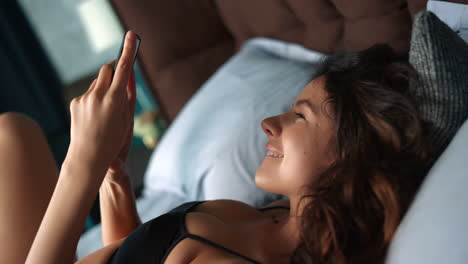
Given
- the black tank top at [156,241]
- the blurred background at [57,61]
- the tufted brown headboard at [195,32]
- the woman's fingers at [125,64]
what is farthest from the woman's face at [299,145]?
the blurred background at [57,61]

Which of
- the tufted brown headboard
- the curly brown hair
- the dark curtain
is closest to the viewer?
the curly brown hair

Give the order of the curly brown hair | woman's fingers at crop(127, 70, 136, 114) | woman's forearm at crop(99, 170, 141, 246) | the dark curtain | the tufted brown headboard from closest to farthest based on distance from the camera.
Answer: the curly brown hair < woman's fingers at crop(127, 70, 136, 114) < woman's forearm at crop(99, 170, 141, 246) < the tufted brown headboard < the dark curtain

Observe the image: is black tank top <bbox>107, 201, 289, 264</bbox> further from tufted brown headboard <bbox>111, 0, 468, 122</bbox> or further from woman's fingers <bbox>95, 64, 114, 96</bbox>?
tufted brown headboard <bbox>111, 0, 468, 122</bbox>

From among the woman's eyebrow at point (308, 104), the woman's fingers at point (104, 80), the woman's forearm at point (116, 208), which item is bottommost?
the woman's forearm at point (116, 208)

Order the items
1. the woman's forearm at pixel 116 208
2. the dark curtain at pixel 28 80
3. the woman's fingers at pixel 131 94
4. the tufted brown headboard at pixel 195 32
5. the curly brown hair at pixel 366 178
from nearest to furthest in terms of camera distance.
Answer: the curly brown hair at pixel 366 178, the woman's fingers at pixel 131 94, the woman's forearm at pixel 116 208, the tufted brown headboard at pixel 195 32, the dark curtain at pixel 28 80

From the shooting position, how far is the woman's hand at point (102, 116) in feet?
2.43

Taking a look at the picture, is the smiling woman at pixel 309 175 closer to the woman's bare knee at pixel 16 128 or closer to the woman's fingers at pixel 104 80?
the woman's fingers at pixel 104 80

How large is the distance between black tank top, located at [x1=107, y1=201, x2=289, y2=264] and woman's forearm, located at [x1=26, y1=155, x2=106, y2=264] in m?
0.10

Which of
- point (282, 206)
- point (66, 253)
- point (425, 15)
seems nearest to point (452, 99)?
point (425, 15)

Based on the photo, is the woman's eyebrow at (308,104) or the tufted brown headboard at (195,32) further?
the tufted brown headboard at (195,32)

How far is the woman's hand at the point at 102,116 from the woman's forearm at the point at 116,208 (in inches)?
9.8

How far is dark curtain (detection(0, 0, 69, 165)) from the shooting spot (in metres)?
1.85

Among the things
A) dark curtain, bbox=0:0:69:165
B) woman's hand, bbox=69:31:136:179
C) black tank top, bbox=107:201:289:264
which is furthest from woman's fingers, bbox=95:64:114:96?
dark curtain, bbox=0:0:69:165

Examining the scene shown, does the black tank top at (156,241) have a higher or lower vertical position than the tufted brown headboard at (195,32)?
lower
